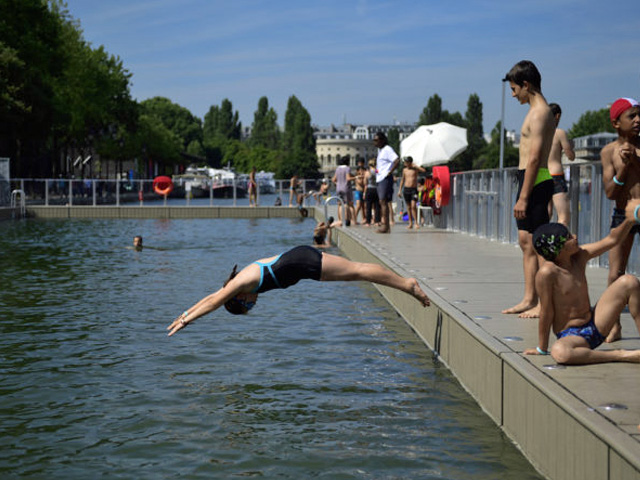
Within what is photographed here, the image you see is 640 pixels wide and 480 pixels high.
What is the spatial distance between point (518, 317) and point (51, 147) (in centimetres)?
6692

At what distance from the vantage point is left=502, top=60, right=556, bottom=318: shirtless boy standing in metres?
7.70

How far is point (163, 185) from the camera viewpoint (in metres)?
49.0

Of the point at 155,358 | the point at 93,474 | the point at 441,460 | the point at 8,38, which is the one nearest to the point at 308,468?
the point at 441,460

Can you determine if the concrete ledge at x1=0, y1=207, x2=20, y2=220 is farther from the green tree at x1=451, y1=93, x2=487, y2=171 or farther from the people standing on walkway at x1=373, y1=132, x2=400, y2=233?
the green tree at x1=451, y1=93, x2=487, y2=171

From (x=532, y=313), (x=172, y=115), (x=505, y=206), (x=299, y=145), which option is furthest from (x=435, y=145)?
(x=299, y=145)

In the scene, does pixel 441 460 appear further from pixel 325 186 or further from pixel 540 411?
pixel 325 186

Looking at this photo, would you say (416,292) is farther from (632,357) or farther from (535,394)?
(535,394)

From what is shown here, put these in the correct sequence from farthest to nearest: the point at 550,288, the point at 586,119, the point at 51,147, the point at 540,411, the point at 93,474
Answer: the point at 586,119
the point at 51,147
the point at 550,288
the point at 93,474
the point at 540,411

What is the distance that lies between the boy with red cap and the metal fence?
4.15m

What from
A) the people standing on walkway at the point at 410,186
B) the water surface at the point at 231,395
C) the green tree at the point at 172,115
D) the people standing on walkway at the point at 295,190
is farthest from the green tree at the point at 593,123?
the water surface at the point at 231,395

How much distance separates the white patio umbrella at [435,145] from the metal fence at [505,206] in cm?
260

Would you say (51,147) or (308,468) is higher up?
(51,147)

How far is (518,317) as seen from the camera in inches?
313

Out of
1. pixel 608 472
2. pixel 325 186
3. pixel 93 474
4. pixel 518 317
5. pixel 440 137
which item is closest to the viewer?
pixel 608 472
